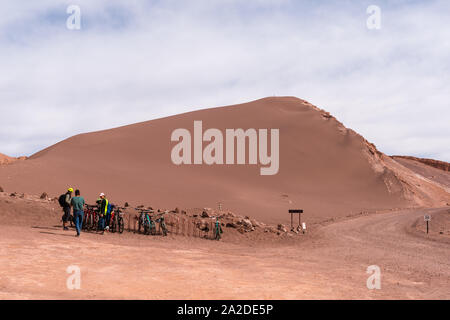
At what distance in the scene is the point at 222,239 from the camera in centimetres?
2191

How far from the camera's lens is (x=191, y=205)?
138ft

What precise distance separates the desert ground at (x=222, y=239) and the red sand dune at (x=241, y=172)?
287 millimetres

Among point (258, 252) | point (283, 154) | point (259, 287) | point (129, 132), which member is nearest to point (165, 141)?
point (129, 132)

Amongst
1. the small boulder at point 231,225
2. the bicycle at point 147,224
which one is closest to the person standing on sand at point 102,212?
the bicycle at point 147,224

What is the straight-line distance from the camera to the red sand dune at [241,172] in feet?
143

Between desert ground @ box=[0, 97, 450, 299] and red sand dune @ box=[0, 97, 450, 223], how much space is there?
0.29 metres

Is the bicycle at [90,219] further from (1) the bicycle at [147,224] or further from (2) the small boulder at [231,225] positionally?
(2) the small boulder at [231,225]

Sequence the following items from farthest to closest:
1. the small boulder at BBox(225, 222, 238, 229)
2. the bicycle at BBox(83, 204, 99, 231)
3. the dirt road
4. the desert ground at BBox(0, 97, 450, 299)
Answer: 1. the small boulder at BBox(225, 222, 238, 229)
2. the bicycle at BBox(83, 204, 99, 231)
3. the desert ground at BBox(0, 97, 450, 299)
4. the dirt road

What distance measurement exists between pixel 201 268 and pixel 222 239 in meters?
9.49

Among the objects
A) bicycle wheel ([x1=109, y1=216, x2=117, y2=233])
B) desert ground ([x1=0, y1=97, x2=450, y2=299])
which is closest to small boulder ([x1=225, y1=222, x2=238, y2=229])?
desert ground ([x1=0, y1=97, x2=450, y2=299])

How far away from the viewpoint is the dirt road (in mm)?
9320

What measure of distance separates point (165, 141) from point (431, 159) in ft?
→ 453

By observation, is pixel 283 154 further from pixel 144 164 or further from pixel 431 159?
pixel 431 159

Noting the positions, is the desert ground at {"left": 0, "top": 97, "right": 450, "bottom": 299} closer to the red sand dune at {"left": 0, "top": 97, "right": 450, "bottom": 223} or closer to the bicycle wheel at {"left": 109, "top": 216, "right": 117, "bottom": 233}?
the red sand dune at {"left": 0, "top": 97, "right": 450, "bottom": 223}
